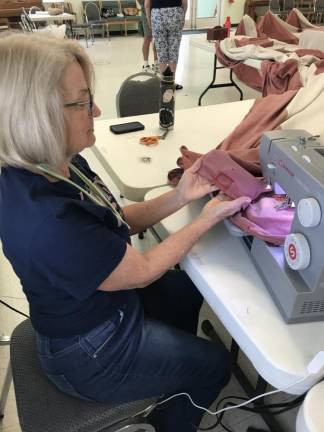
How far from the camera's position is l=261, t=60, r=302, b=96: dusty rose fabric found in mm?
1678

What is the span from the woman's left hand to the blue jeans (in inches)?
14.0

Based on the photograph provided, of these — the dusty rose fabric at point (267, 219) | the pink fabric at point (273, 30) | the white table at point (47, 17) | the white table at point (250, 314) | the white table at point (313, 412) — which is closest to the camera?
the white table at point (313, 412)

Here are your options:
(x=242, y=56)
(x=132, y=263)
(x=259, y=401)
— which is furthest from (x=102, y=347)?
(x=242, y=56)

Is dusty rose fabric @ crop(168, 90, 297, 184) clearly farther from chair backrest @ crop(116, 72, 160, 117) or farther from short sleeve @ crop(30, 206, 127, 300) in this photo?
chair backrest @ crop(116, 72, 160, 117)

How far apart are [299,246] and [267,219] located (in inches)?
6.0

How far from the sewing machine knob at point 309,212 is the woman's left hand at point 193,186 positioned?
1.22 feet

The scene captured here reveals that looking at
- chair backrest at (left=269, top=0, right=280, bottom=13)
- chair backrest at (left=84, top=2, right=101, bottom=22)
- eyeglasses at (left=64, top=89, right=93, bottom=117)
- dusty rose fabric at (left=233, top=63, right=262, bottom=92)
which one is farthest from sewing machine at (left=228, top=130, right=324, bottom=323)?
chair backrest at (left=84, top=2, right=101, bottom=22)

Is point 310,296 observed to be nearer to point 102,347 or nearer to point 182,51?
point 102,347

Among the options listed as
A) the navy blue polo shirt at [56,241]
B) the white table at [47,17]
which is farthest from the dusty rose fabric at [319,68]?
the white table at [47,17]

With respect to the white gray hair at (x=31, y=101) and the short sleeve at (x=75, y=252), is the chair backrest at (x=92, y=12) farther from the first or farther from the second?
the short sleeve at (x=75, y=252)

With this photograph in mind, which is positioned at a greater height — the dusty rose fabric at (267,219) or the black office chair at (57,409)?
the dusty rose fabric at (267,219)

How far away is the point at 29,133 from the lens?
789mm

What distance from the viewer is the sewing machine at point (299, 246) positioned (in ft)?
2.28

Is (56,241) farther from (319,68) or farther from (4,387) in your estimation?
(319,68)
